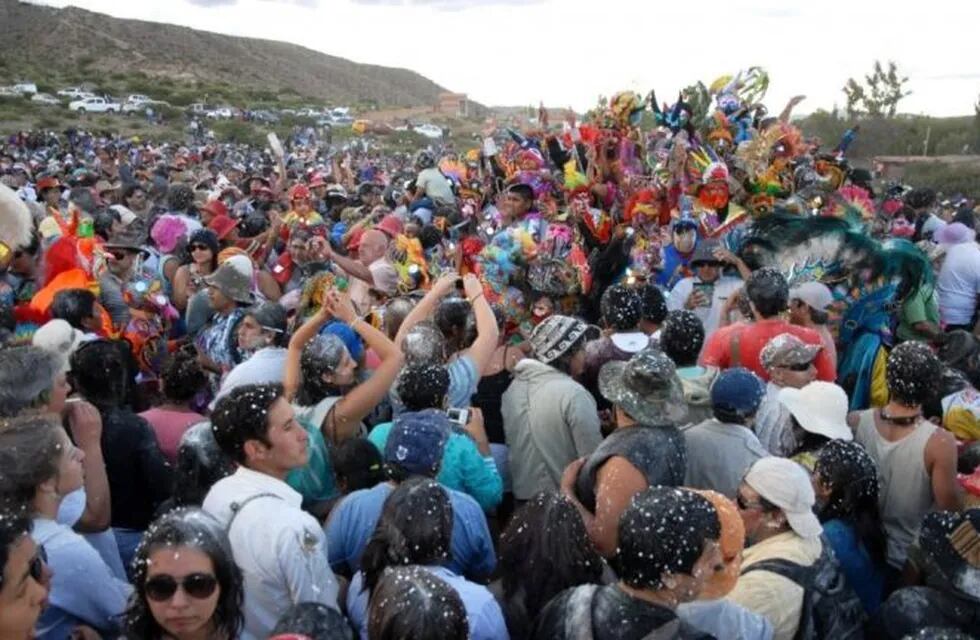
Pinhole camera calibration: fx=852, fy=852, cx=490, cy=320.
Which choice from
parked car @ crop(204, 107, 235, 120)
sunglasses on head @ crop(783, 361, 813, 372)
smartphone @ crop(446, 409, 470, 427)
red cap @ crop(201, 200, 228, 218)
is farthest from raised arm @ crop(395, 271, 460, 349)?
parked car @ crop(204, 107, 235, 120)

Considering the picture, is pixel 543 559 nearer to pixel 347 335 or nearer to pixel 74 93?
pixel 347 335

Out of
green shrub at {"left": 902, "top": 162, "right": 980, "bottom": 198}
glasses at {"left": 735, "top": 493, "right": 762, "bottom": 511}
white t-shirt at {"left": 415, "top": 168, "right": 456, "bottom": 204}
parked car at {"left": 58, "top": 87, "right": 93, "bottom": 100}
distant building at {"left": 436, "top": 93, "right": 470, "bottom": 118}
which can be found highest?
distant building at {"left": 436, "top": 93, "right": 470, "bottom": 118}

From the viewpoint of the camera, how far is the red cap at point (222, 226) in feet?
23.3

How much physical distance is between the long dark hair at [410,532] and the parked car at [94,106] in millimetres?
48193

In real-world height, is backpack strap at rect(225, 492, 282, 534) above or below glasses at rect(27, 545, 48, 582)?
below

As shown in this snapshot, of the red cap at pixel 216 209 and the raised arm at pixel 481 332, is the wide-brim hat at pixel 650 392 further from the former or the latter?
the red cap at pixel 216 209

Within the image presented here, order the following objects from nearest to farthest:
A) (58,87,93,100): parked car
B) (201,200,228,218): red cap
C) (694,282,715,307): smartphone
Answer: (694,282,715,307): smartphone, (201,200,228,218): red cap, (58,87,93,100): parked car

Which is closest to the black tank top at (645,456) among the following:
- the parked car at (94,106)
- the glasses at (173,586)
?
the glasses at (173,586)

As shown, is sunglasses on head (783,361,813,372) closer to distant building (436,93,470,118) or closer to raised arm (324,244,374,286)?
raised arm (324,244,374,286)

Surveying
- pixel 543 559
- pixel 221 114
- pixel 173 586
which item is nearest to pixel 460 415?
pixel 543 559

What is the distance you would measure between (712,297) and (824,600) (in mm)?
3203

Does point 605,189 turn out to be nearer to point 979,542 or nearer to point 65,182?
point 979,542

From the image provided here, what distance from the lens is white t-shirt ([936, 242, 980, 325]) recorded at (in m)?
6.91

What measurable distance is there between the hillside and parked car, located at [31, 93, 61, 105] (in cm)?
829
